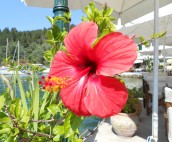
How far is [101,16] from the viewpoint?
0.59m

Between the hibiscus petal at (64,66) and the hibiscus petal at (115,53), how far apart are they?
0.11 meters

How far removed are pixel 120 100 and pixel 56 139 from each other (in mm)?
403

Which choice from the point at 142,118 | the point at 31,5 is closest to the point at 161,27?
the point at 142,118

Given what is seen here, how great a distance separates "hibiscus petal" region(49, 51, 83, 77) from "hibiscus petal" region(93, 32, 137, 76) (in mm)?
107

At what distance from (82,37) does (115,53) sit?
0.08 meters

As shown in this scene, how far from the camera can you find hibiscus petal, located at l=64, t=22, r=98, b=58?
463 mm

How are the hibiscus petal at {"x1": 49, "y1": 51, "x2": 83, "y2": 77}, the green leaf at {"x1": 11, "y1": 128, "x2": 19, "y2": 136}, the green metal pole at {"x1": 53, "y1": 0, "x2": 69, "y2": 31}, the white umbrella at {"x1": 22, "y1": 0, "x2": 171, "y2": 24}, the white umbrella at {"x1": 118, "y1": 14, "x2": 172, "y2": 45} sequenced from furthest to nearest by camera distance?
the white umbrella at {"x1": 118, "y1": 14, "x2": 172, "y2": 45} < the white umbrella at {"x1": 22, "y1": 0, "x2": 171, "y2": 24} < the green metal pole at {"x1": 53, "y1": 0, "x2": 69, "y2": 31} < the green leaf at {"x1": 11, "y1": 128, "x2": 19, "y2": 136} < the hibiscus petal at {"x1": 49, "y1": 51, "x2": 83, "y2": 77}

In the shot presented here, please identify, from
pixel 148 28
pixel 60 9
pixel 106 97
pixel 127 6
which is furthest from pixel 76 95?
pixel 148 28

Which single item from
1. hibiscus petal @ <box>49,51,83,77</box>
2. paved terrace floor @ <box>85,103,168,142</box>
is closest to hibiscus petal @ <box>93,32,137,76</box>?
hibiscus petal @ <box>49,51,83,77</box>

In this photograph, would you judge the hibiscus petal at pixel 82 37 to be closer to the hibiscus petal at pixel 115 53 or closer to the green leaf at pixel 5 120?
the hibiscus petal at pixel 115 53

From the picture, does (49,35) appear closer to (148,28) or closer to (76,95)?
(76,95)

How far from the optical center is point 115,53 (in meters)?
0.43

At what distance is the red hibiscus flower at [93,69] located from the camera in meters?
0.42

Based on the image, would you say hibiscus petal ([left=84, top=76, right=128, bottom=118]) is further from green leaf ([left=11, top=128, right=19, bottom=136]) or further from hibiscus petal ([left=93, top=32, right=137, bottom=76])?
green leaf ([left=11, top=128, right=19, bottom=136])
